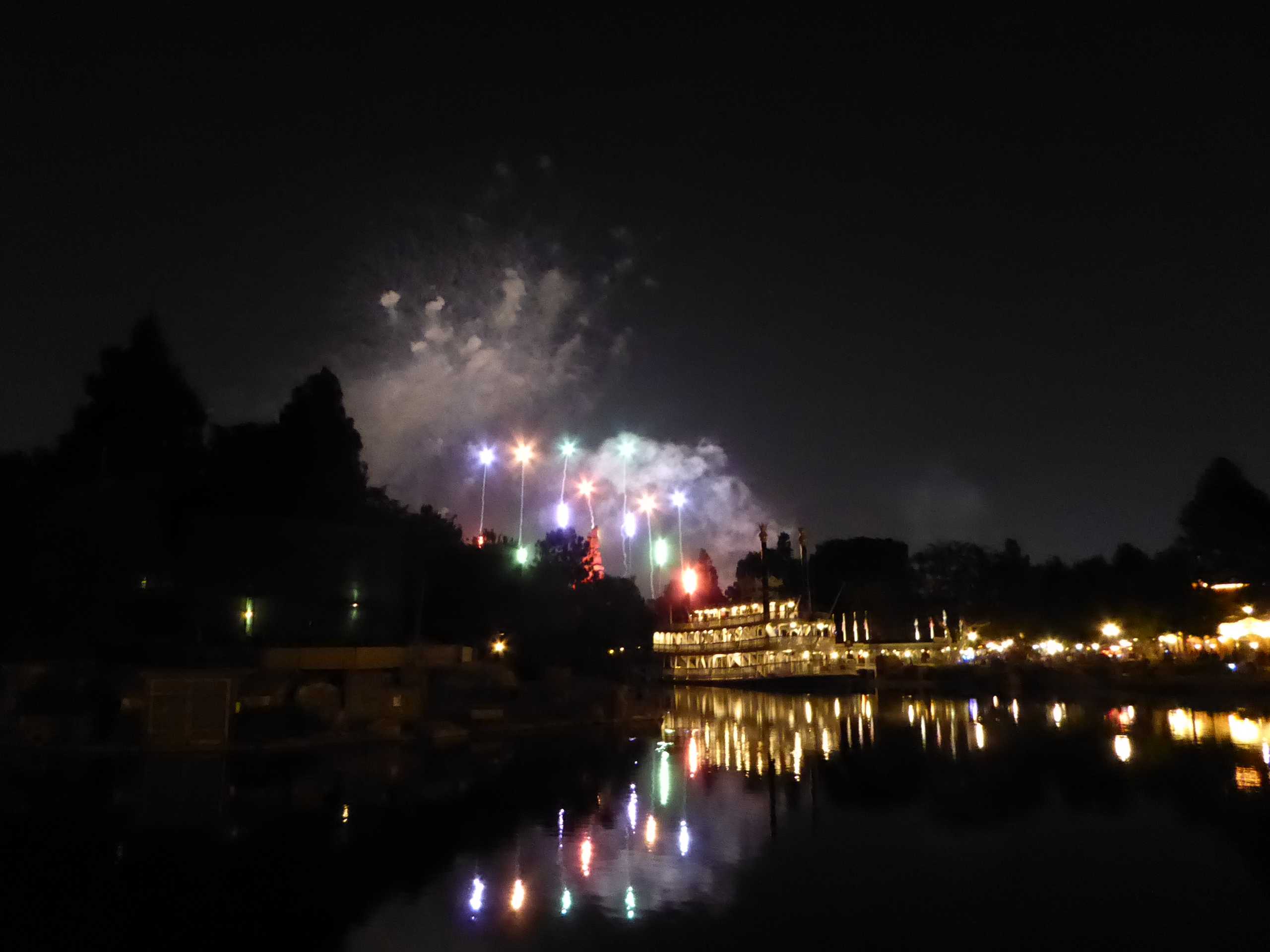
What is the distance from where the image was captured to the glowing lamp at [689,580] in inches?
4947

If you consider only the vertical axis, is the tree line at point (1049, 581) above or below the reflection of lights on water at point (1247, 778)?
above

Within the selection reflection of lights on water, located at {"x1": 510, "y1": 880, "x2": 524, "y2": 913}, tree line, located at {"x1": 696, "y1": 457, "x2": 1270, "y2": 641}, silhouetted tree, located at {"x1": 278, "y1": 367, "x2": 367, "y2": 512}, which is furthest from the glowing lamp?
reflection of lights on water, located at {"x1": 510, "y1": 880, "x2": 524, "y2": 913}

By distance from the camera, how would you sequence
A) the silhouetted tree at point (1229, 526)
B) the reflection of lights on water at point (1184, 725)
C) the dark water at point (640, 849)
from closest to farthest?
the dark water at point (640, 849), the reflection of lights on water at point (1184, 725), the silhouetted tree at point (1229, 526)

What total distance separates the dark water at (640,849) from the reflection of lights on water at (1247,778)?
0.49 ft

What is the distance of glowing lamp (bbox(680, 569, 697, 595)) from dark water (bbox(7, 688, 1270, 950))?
3829 inches

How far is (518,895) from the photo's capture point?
41.0ft

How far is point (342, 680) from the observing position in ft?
113

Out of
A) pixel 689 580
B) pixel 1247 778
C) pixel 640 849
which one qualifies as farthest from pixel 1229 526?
pixel 689 580

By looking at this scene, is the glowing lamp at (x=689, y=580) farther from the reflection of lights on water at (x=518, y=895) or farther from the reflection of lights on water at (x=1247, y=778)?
the reflection of lights on water at (x=518, y=895)

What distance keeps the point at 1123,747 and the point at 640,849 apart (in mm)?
20652

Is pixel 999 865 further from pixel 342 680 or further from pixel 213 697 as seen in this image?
pixel 342 680

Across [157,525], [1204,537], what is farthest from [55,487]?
[1204,537]

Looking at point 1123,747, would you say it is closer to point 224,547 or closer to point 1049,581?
point 224,547

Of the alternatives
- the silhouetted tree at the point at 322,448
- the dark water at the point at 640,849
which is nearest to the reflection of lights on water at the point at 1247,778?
the dark water at the point at 640,849
